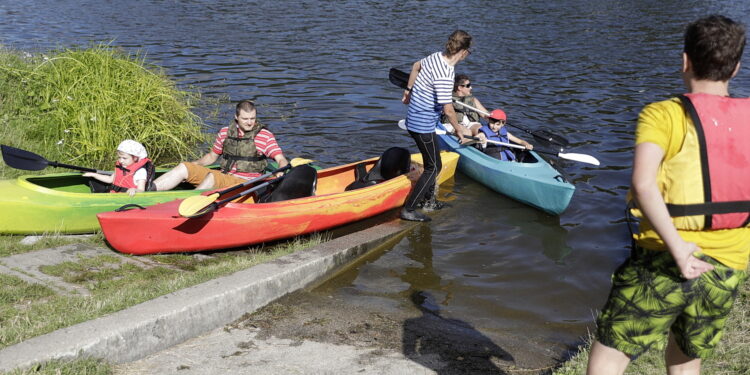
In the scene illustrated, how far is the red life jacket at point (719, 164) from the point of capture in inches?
104

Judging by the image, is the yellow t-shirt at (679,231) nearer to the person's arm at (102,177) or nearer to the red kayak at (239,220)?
the red kayak at (239,220)

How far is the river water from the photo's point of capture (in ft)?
21.8

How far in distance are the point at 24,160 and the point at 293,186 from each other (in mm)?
2430

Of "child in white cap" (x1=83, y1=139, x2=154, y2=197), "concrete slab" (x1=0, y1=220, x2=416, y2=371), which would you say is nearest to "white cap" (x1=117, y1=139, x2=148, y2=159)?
"child in white cap" (x1=83, y1=139, x2=154, y2=197)

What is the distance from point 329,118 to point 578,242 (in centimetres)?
534

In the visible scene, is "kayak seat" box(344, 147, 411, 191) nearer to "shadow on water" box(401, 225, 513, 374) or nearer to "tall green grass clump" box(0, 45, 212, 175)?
"shadow on water" box(401, 225, 513, 374)

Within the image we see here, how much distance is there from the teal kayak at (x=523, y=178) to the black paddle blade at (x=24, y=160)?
15.7 feet

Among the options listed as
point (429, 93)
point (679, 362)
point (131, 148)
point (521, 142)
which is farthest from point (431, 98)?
point (679, 362)

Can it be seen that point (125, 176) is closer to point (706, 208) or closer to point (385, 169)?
point (385, 169)

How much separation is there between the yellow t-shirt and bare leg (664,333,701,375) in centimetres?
39

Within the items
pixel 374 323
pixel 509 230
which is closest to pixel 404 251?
pixel 509 230

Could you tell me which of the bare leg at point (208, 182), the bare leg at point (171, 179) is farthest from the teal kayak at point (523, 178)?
the bare leg at point (171, 179)

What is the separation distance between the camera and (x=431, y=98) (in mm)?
7352

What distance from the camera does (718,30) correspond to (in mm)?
2582
